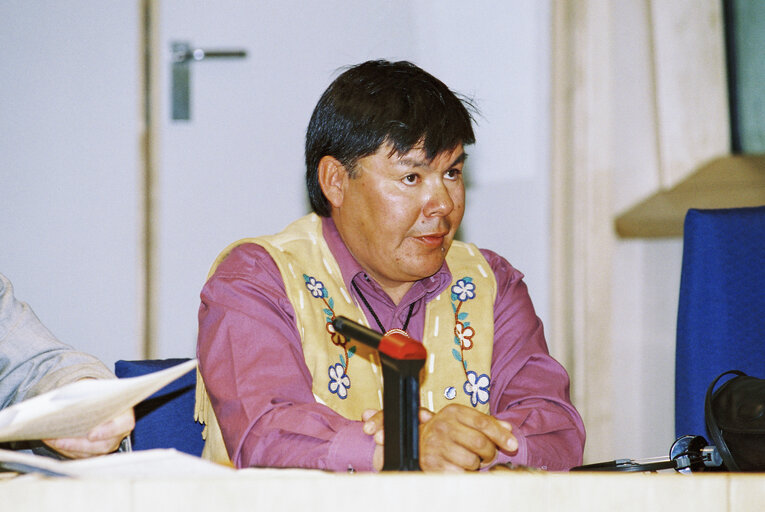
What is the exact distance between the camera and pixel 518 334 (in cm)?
162

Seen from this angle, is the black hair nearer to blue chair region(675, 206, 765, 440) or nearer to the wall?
blue chair region(675, 206, 765, 440)

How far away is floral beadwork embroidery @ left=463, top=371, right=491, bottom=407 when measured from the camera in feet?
5.16

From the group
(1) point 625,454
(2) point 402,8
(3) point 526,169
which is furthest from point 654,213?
(2) point 402,8

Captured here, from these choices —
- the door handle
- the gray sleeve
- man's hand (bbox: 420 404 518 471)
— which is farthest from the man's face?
the door handle

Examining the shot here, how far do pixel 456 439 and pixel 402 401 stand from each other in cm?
40

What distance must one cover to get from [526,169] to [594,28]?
47 centimetres

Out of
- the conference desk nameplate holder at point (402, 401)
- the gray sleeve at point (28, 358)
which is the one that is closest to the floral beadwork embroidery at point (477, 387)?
the gray sleeve at point (28, 358)

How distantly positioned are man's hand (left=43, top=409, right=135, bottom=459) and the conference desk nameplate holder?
45 cm

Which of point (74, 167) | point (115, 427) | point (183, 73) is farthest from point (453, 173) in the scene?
point (74, 167)

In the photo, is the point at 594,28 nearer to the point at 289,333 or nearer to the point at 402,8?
the point at 402,8

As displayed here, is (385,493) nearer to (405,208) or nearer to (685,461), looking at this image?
(685,461)

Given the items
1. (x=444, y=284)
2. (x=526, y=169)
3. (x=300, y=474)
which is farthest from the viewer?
(x=526, y=169)

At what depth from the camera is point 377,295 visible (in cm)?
165

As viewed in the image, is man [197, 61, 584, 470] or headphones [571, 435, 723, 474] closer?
headphones [571, 435, 723, 474]
